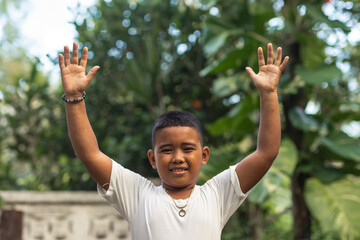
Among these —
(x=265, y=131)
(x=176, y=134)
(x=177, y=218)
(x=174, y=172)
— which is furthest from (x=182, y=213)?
(x=265, y=131)

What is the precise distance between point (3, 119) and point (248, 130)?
2965 millimetres

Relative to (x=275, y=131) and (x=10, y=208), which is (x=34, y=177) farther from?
(x=275, y=131)

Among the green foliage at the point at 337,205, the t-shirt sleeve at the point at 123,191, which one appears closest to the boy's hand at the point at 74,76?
the t-shirt sleeve at the point at 123,191

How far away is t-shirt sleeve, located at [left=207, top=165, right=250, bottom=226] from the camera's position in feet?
4.98

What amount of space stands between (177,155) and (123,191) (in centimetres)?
24

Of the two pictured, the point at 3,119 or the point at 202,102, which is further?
the point at 3,119

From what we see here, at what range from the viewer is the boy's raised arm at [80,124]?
1439 millimetres

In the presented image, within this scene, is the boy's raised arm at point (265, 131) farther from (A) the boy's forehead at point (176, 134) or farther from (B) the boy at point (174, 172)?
(A) the boy's forehead at point (176, 134)

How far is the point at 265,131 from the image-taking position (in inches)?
57.9

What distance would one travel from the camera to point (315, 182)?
3.62 metres

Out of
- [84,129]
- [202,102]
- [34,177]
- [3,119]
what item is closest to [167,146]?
[84,129]

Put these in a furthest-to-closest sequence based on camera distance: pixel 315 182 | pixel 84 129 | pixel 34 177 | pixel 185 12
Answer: pixel 34 177
pixel 185 12
pixel 315 182
pixel 84 129

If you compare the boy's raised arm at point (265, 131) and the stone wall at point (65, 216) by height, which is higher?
the boy's raised arm at point (265, 131)

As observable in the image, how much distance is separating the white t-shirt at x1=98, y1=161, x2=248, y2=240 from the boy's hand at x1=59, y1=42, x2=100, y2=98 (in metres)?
0.29
